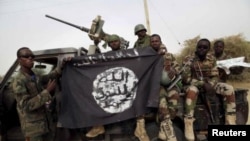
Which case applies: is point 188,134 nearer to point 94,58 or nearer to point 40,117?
point 94,58

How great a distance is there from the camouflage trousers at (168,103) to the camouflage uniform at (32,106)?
1.47 meters

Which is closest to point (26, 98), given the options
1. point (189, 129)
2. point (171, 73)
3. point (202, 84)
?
point (171, 73)

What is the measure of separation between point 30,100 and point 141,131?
1.47m

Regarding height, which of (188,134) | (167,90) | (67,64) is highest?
(67,64)

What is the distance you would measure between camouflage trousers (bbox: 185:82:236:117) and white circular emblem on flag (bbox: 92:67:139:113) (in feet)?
2.40

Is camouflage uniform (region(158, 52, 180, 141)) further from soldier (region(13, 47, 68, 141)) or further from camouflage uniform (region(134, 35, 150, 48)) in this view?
soldier (region(13, 47, 68, 141))

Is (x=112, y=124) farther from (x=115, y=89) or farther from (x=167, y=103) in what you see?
(x=167, y=103)

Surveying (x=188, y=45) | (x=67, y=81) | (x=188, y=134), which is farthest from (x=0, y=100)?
(x=188, y=45)

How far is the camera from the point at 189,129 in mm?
3975

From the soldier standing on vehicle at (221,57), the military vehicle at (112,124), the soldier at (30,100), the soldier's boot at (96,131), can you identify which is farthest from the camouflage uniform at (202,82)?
the soldier at (30,100)

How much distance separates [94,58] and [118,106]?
78cm

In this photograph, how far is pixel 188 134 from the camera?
3969 mm

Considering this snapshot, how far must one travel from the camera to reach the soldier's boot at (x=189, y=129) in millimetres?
3951

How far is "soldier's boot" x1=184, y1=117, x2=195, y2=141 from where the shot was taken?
3.95 meters
